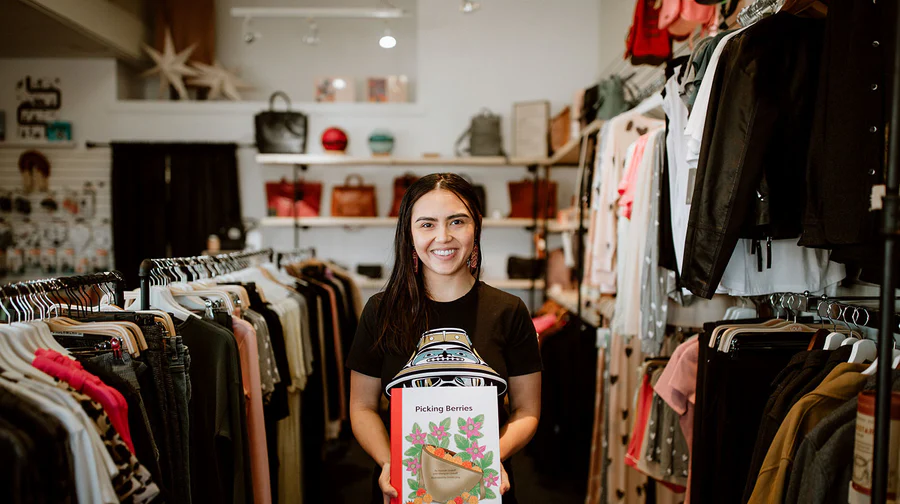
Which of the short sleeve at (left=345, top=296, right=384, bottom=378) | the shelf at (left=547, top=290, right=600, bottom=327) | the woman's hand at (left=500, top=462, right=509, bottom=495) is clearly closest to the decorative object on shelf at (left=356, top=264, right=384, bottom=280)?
the shelf at (left=547, top=290, right=600, bottom=327)

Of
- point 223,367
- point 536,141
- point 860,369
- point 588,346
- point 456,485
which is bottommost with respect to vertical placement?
point 588,346

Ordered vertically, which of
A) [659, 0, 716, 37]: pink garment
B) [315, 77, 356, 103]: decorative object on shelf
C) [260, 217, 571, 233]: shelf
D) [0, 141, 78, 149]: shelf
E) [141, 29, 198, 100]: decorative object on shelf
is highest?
[141, 29, 198, 100]: decorative object on shelf

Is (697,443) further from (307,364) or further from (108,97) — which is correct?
(108,97)

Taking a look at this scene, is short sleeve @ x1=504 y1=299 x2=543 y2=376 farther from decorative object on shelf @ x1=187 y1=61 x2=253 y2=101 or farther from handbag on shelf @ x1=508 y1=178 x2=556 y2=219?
decorative object on shelf @ x1=187 y1=61 x2=253 y2=101

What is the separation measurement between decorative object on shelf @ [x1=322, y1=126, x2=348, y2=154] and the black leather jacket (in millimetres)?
3713

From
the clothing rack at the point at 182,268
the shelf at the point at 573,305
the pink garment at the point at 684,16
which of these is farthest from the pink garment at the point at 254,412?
the pink garment at the point at 684,16

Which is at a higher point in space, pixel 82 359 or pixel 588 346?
pixel 82 359

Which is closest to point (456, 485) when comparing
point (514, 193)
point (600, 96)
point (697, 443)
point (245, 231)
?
point (697, 443)

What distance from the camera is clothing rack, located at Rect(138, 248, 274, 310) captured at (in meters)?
1.81

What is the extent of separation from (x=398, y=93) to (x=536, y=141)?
1346 mm

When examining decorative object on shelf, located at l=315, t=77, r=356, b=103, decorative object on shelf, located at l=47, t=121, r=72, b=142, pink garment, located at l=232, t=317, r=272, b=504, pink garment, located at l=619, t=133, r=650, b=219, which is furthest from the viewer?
decorative object on shelf, located at l=315, t=77, r=356, b=103

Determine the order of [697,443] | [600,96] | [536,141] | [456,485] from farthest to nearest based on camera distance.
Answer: [536,141] → [600,96] → [697,443] → [456,485]

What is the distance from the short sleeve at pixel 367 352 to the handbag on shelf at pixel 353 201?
3608 mm

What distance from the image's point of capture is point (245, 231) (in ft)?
17.4
